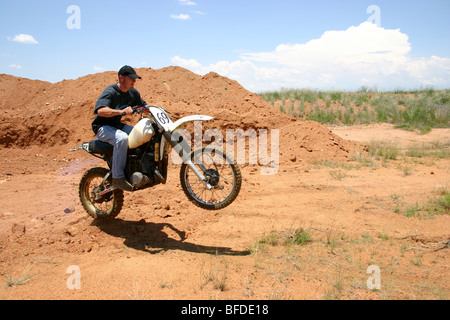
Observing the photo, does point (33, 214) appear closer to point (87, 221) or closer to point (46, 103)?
point (87, 221)

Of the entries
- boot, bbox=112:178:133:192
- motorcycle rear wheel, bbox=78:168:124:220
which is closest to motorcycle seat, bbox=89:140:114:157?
motorcycle rear wheel, bbox=78:168:124:220

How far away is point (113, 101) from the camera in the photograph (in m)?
4.89

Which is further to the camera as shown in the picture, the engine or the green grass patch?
the green grass patch

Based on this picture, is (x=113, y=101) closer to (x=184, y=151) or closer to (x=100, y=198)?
(x=184, y=151)

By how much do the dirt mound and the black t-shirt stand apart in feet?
18.0

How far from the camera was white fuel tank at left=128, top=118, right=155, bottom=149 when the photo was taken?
459cm

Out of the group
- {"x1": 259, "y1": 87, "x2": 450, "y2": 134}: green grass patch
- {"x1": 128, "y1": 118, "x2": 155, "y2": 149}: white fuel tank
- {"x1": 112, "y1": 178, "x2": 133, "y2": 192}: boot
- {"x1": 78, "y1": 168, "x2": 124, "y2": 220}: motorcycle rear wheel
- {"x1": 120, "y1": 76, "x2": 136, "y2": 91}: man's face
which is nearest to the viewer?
{"x1": 128, "y1": 118, "x2": 155, "y2": 149}: white fuel tank

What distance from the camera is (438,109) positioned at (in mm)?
20688

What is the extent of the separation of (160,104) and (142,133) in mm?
7307

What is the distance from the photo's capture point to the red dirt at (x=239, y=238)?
3639 mm

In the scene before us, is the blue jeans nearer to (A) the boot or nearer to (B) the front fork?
(A) the boot

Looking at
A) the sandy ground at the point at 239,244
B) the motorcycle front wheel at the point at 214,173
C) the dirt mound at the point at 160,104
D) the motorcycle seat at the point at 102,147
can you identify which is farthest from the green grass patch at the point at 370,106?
the motorcycle seat at the point at 102,147

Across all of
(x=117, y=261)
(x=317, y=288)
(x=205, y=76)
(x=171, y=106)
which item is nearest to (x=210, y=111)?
(x=171, y=106)
